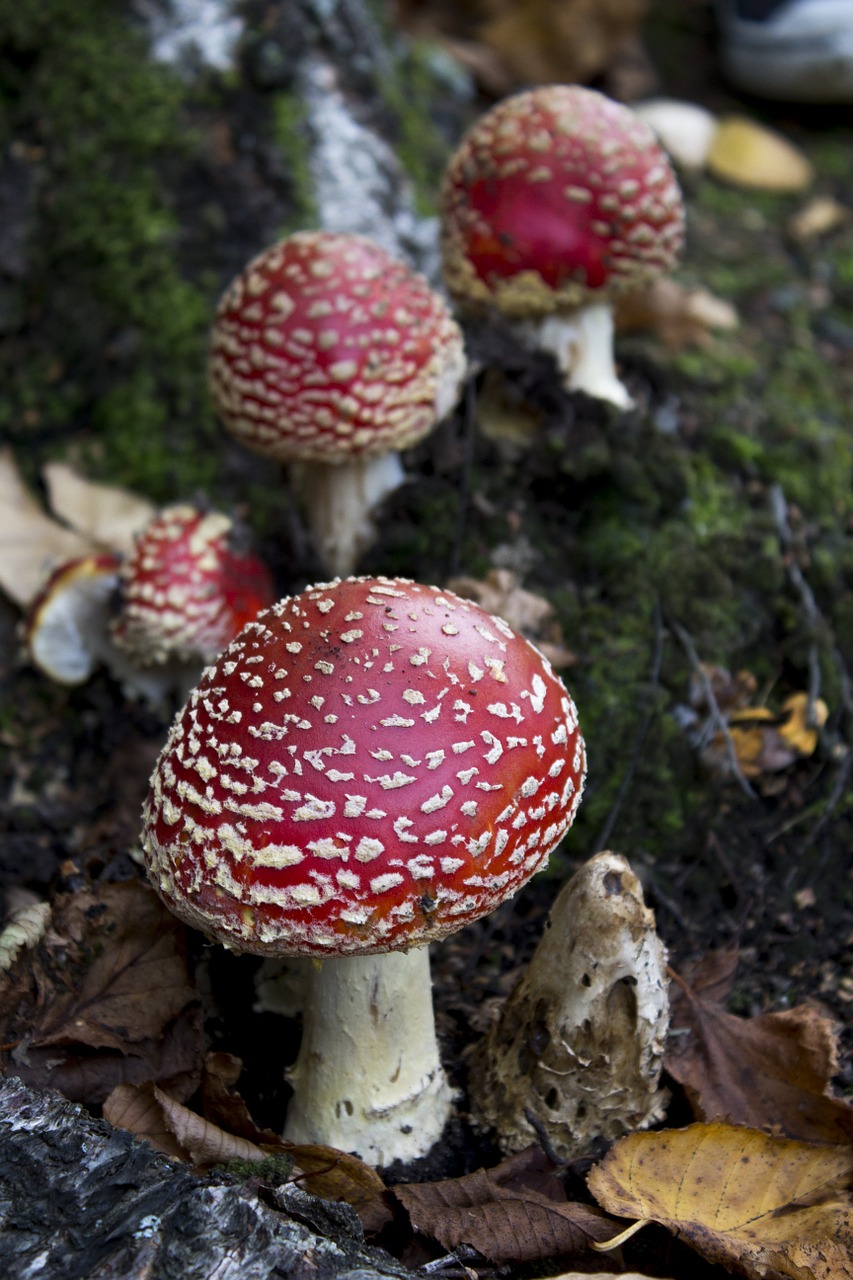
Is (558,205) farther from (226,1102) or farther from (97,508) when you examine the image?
(226,1102)

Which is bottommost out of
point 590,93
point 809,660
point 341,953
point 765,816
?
point 765,816

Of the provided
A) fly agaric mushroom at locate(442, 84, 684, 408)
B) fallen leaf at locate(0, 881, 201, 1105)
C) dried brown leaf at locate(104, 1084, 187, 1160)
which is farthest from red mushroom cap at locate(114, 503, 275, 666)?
dried brown leaf at locate(104, 1084, 187, 1160)

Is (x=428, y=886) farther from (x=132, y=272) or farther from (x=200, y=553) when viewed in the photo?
(x=132, y=272)

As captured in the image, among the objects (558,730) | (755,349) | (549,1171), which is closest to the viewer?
(558,730)

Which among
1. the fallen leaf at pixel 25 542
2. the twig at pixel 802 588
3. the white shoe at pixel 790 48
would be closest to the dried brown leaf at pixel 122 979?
the fallen leaf at pixel 25 542

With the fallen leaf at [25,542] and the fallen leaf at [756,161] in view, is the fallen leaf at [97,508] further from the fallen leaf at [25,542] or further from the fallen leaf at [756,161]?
the fallen leaf at [756,161]

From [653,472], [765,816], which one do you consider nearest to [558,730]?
[765,816]

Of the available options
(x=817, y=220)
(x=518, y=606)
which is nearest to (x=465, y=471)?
(x=518, y=606)
